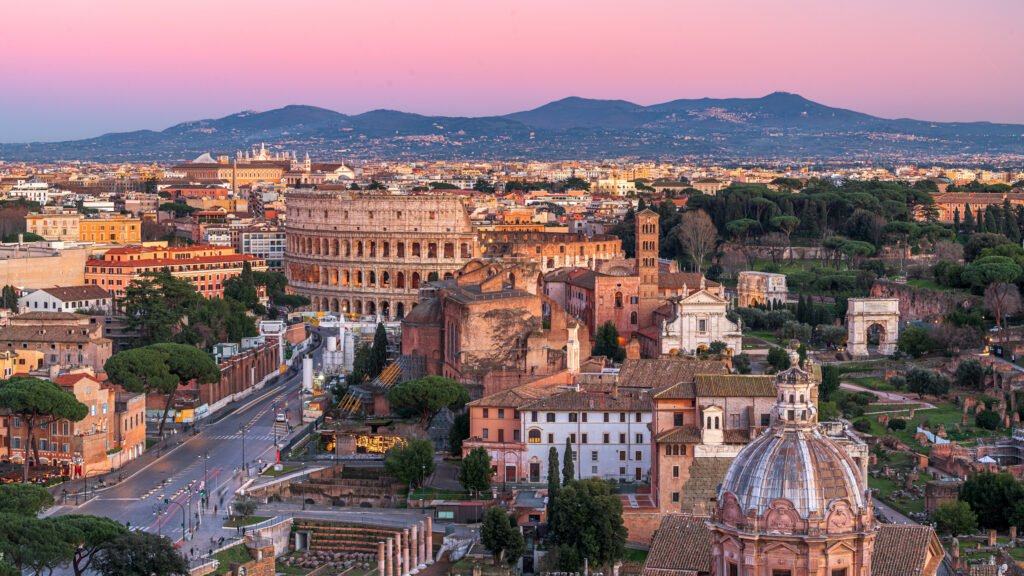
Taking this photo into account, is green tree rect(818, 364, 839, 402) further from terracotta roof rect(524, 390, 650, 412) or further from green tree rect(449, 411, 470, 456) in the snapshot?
green tree rect(449, 411, 470, 456)

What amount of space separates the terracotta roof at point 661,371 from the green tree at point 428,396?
4.52 m

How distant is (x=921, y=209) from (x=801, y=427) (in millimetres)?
76662

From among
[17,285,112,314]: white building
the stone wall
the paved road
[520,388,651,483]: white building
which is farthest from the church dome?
[17,285,112,314]: white building

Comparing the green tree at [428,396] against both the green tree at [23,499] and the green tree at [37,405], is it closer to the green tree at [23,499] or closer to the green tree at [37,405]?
the green tree at [37,405]

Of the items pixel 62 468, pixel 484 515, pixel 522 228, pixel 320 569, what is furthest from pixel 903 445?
pixel 522 228

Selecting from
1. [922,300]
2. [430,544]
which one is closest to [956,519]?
[430,544]

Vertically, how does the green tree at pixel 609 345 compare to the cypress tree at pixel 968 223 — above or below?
below

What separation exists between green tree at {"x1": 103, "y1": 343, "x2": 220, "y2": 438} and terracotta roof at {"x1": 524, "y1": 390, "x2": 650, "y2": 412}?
13.2 m

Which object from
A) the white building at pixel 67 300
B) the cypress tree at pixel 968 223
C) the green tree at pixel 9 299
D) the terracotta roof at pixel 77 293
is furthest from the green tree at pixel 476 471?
the cypress tree at pixel 968 223

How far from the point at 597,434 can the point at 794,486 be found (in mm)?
19620

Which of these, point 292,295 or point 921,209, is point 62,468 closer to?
point 292,295

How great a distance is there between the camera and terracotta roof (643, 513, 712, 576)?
29.6m

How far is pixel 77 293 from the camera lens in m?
67.6

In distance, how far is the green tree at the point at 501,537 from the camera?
116ft
